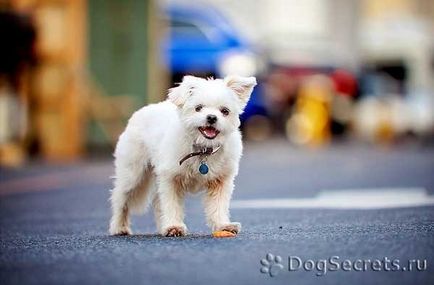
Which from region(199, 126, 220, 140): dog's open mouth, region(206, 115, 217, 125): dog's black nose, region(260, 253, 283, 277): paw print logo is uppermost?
region(206, 115, 217, 125): dog's black nose

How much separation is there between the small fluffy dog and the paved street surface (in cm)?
23

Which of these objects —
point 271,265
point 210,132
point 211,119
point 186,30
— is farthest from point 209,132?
point 186,30

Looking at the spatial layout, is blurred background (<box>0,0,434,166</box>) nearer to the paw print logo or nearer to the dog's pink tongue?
the dog's pink tongue

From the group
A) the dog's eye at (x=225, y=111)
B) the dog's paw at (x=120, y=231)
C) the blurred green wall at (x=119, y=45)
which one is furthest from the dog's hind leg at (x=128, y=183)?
the blurred green wall at (x=119, y=45)

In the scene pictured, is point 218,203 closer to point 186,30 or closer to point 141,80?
point 141,80

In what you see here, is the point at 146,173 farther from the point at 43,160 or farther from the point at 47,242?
the point at 43,160

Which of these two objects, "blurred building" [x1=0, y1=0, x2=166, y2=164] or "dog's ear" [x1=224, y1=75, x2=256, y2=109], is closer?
"dog's ear" [x1=224, y1=75, x2=256, y2=109]

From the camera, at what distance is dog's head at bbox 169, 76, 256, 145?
28.0ft

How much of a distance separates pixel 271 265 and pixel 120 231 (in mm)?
2728

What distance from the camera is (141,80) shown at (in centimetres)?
2497

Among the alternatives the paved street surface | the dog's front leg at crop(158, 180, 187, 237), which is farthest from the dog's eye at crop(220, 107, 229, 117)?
the paved street surface

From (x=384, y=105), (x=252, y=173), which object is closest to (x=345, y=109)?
(x=384, y=105)

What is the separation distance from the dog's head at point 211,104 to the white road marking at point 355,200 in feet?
10.9

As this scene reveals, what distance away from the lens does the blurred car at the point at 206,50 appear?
2752 centimetres
